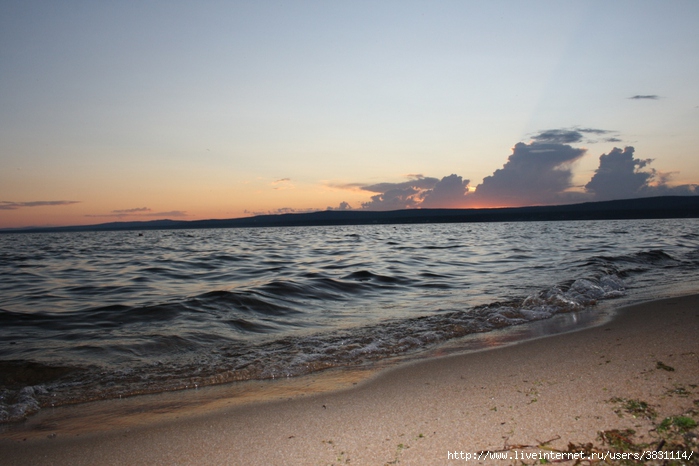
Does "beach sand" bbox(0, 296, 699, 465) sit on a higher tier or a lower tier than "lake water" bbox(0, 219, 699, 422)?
higher

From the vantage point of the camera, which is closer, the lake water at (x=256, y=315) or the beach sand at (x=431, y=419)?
the beach sand at (x=431, y=419)

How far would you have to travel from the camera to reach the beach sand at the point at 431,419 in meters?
Answer: 2.67

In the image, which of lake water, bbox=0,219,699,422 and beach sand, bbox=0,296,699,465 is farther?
lake water, bbox=0,219,699,422

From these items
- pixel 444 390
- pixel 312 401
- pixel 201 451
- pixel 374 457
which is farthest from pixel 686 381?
pixel 201 451

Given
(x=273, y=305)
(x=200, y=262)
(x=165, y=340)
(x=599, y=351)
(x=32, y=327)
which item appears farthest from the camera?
(x=200, y=262)

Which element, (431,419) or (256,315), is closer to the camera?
(431,419)

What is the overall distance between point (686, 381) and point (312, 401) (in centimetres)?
288

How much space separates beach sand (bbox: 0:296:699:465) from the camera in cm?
267

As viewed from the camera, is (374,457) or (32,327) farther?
(32,327)

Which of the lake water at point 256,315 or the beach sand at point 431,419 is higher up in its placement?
the beach sand at point 431,419

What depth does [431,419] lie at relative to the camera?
3059 millimetres

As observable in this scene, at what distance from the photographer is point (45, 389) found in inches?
180

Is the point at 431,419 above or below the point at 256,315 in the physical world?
above

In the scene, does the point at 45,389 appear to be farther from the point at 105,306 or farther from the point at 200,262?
the point at 200,262
